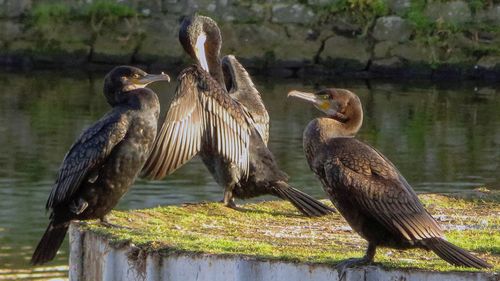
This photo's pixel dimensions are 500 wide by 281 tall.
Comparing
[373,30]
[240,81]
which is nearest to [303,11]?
[373,30]

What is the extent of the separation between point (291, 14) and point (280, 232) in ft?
42.3

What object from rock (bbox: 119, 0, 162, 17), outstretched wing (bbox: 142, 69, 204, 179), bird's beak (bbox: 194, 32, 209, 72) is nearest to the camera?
outstretched wing (bbox: 142, 69, 204, 179)

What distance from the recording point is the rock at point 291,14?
68.2 feet

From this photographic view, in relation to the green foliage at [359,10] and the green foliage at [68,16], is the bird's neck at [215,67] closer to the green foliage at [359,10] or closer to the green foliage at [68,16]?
the green foliage at [359,10]

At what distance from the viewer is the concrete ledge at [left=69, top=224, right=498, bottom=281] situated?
654cm

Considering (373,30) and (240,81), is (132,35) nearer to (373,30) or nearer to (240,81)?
(373,30)

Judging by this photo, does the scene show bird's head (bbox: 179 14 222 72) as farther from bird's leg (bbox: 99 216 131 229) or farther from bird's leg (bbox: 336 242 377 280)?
bird's leg (bbox: 336 242 377 280)

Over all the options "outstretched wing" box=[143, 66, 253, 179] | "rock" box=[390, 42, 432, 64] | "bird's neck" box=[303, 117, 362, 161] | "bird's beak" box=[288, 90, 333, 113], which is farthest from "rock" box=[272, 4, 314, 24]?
"bird's neck" box=[303, 117, 362, 161]

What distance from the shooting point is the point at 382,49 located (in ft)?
68.0

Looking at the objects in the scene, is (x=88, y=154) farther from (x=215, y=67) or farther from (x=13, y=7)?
(x=13, y=7)

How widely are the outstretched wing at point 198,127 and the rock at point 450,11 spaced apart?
1176cm

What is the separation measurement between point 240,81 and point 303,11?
10918mm

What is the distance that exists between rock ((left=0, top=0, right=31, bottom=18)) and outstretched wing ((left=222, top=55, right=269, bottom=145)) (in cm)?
1193

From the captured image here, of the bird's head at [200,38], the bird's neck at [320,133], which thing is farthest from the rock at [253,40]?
the bird's neck at [320,133]
